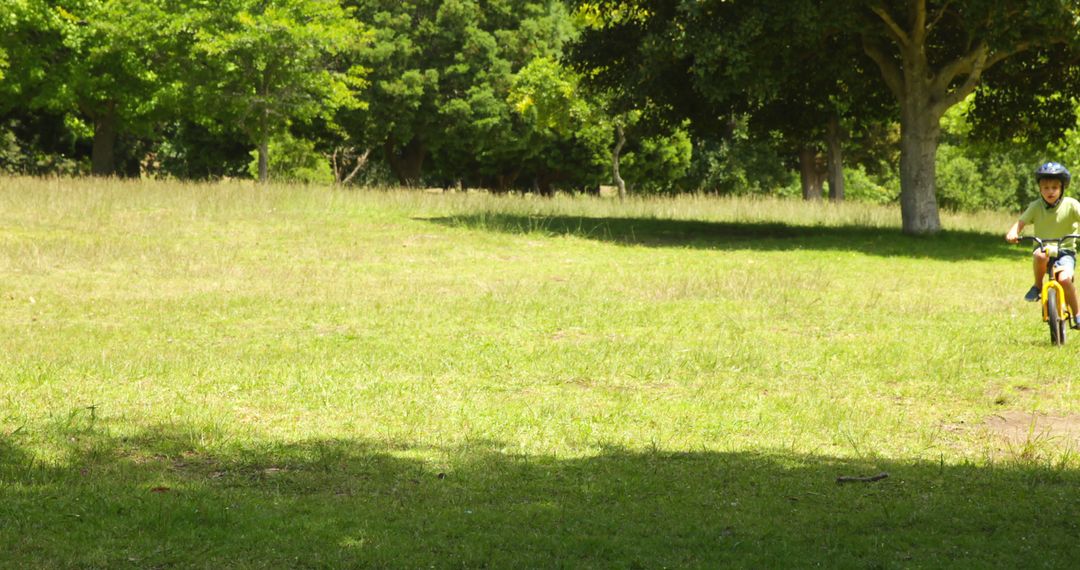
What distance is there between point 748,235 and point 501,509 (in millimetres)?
20641

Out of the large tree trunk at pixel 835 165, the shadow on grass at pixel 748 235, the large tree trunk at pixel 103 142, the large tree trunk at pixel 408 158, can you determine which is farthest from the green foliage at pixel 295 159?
the shadow on grass at pixel 748 235

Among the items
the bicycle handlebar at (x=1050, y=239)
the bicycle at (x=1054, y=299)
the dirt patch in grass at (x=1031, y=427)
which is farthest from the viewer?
the bicycle at (x=1054, y=299)

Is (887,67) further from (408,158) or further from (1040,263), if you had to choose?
(408,158)

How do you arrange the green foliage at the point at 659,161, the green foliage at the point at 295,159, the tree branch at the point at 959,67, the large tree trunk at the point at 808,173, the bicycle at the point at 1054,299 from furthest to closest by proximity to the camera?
the green foliage at the point at 295,159 → the green foliage at the point at 659,161 → the large tree trunk at the point at 808,173 → the tree branch at the point at 959,67 → the bicycle at the point at 1054,299

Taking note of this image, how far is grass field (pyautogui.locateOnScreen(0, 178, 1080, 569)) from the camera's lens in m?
5.76

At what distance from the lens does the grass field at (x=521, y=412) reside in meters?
5.76

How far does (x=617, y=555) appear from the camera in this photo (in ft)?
18.1

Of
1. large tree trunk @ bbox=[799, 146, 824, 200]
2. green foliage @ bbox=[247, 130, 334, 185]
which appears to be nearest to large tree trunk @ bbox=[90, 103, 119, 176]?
green foliage @ bbox=[247, 130, 334, 185]

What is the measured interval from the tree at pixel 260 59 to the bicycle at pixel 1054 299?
86.1 ft

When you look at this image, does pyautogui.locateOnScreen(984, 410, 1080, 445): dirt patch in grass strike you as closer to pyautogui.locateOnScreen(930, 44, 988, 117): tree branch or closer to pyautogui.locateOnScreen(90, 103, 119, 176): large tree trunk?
pyautogui.locateOnScreen(930, 44, 988, 117): tree branch

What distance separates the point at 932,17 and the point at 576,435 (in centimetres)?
1928

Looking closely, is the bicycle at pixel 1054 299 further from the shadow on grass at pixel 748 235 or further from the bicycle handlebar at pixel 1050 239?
the shadow on grass at pixel 748 235

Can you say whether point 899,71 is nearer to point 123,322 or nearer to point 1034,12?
point 1034,12

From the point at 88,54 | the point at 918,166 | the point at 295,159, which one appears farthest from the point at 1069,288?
the point at 295,159
